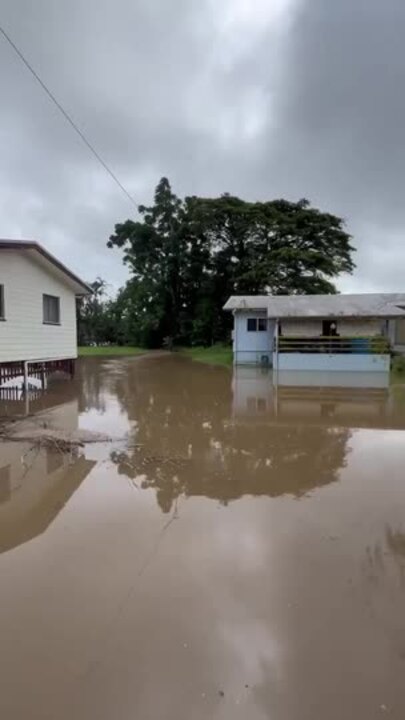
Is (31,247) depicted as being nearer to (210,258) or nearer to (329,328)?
(329,328)

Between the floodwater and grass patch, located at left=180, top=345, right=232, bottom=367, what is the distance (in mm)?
17533

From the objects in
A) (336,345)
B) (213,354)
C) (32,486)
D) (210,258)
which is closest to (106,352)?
(213,354)

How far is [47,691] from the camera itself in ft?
7.28

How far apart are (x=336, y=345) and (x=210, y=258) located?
68.8ft

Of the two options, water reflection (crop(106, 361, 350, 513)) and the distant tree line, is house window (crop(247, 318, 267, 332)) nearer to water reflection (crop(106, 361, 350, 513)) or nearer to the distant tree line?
the distant tree line

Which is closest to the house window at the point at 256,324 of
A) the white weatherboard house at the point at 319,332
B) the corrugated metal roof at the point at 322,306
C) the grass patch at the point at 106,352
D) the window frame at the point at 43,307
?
the white weatherboard house at the point at 319,332

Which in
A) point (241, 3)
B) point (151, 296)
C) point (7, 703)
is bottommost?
point (7, 703)

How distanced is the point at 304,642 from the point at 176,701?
0.84 metres

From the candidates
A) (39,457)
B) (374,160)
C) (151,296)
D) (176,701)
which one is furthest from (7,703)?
(151,296)

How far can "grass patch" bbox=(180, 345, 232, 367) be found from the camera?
83.0ft

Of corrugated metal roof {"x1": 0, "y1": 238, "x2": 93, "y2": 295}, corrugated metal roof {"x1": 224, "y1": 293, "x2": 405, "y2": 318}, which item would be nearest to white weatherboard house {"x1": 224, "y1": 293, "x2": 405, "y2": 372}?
corrugated metal roof {"x1": 224, "y1": 293, "x2": 405, "y2": 318}

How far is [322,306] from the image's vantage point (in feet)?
67.4

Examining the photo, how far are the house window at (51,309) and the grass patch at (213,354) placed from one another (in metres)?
11.1

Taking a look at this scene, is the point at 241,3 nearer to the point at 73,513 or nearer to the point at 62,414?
the point at 62,414
